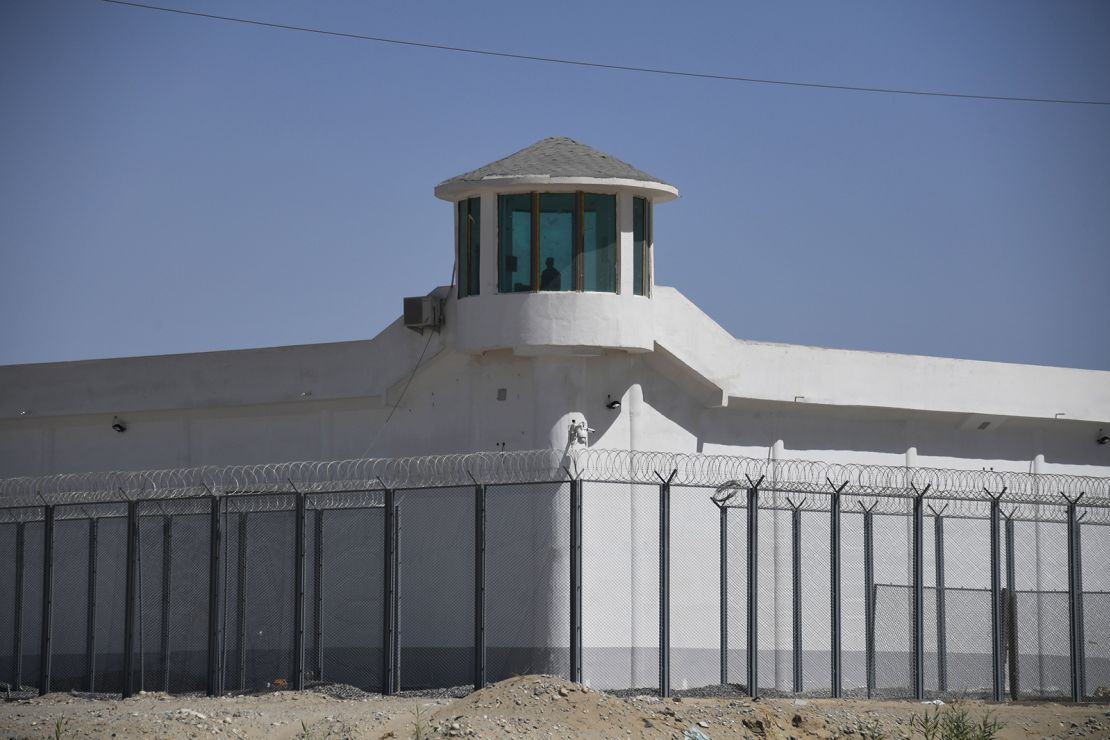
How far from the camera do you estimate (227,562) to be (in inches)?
874

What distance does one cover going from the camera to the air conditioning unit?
78.9 feet

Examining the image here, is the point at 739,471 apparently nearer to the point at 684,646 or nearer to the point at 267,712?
the point at 684,646

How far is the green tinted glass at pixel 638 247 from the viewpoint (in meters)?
23.6

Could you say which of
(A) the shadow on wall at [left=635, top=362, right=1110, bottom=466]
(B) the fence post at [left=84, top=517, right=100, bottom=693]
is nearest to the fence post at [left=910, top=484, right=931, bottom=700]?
(A) the shadow on wall at [left=635, top=362, right=1110, bottom=466]

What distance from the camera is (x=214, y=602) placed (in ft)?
70.6

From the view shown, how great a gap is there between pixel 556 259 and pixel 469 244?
51.3 inches

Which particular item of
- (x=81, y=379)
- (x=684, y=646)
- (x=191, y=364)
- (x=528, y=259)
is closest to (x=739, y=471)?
(x=684, y=646)

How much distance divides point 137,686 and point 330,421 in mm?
4730

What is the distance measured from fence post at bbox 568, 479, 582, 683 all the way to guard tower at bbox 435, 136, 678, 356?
13.6 ft

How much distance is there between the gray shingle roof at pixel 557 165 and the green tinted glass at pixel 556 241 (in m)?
0.34

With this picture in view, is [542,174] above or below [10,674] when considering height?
above

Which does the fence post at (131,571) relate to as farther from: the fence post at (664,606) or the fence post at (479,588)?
the fence post at (664,606)

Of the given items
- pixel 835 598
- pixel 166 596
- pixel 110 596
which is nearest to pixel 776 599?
pixel 835 598

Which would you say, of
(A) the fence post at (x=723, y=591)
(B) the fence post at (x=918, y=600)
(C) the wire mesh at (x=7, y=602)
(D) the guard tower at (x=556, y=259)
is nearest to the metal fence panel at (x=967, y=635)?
(B) the fence post at (x=918, y=600)
